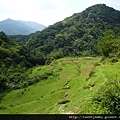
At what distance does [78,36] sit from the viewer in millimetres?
149000

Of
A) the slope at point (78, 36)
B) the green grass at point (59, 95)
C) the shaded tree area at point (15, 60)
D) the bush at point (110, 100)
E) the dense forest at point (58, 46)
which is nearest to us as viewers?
the bush at point (110, 100)

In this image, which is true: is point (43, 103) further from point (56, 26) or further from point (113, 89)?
point (56, 26)

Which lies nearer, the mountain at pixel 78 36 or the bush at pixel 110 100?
the bush at pixel 110 100

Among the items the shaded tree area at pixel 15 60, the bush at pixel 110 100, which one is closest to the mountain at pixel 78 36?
the shaded tree area at pixel 15 60

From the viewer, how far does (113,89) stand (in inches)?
629

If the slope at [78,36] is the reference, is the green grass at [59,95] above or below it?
below

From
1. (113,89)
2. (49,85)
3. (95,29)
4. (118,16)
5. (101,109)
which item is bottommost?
(49,85)

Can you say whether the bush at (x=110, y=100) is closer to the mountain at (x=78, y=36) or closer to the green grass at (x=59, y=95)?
the green grass at (x=59, y=95)

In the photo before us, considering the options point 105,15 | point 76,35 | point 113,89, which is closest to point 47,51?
point 76,35

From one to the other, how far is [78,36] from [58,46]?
20232 millimetres

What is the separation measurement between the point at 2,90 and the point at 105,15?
492 ft

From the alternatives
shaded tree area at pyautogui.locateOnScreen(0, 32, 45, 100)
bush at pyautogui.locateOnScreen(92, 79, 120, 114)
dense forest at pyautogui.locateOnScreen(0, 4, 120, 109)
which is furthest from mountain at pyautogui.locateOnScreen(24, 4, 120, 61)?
bush at pyautogui.locateOnScreen(92, 79, 120, 114)

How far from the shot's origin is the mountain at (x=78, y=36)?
412ft

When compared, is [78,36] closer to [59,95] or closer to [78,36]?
[78,36]
